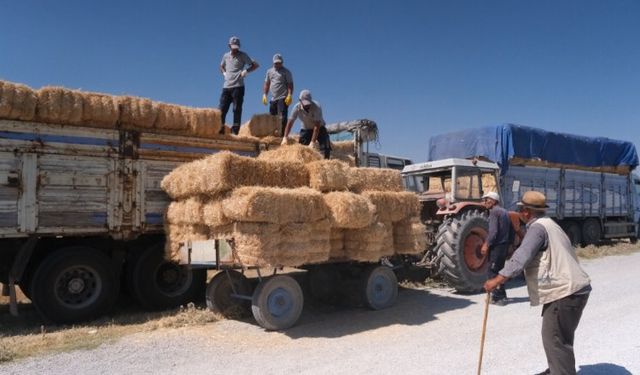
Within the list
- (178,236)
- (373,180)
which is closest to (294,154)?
(373,180)

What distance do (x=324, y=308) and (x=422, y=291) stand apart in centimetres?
239

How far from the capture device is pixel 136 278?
8.67 m

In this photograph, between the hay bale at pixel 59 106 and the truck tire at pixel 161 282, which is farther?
the truck tire at pixel 161 282

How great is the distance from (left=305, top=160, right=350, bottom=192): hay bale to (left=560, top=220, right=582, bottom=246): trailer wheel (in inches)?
481

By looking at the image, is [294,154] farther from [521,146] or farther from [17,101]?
[521,146]

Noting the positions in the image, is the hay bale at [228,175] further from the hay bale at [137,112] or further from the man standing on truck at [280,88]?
the man standing on truck at [280,88]

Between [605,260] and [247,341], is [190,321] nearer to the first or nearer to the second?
[247,341]

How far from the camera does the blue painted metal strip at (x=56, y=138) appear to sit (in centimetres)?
750

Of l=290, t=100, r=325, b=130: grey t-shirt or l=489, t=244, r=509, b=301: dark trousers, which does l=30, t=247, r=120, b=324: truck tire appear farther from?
l=489, t=244, r=509, b=301: dark trousers

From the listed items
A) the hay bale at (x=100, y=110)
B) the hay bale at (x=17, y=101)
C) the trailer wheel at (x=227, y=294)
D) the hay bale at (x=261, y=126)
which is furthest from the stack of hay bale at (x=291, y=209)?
the hay bale at (x=17, y=101)

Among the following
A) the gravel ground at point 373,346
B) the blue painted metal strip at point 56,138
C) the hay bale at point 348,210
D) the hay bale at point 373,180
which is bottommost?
the gravel ground at point 373,346

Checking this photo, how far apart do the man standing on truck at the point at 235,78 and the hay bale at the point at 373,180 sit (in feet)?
10.4

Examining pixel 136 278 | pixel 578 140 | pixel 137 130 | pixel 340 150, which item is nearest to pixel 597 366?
pixel 136 278

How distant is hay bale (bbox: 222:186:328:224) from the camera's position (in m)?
6.84
